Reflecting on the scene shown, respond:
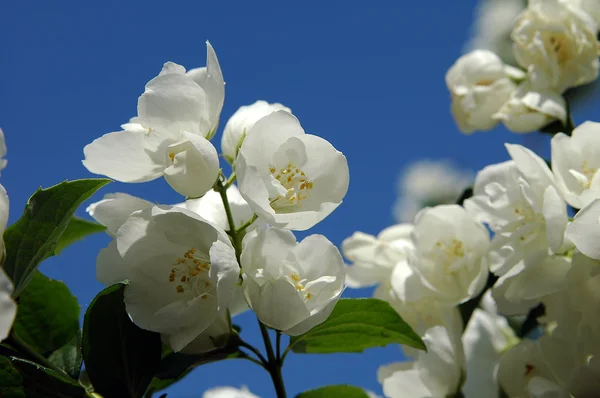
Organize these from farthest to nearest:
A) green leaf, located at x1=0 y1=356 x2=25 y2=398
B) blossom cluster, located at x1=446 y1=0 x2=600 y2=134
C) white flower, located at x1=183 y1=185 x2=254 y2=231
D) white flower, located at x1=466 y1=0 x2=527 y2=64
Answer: white flower, located at x1=466 y1=0 x2=527 y2=64 < blossom cluster, located at x1=446 y1=0 x2=600 y2=134 < white flower, located at x1=183 y1=185 x2=254 y2=231 < green leaf, located at x1=0 y1=356 x2=25 y2=398

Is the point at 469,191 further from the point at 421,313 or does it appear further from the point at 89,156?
the point at 89,156

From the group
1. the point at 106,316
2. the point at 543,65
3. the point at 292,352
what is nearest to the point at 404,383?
the point at 292,352

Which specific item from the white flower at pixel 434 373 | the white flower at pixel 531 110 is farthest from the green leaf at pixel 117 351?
Answer: the white flower at pixel 531 110

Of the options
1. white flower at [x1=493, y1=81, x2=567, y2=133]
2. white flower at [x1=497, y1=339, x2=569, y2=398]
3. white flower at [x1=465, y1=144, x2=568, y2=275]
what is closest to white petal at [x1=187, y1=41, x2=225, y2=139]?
white flower at [x1=465, y1=144, x2=568, y2=275]

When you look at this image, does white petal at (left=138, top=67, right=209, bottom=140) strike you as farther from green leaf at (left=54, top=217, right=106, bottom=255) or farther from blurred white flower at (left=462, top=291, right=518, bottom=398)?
blurred white flower at (left=462, top=291, right=518, bottom=398)

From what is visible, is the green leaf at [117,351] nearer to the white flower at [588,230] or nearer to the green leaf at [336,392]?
the green leaf at [336,392]

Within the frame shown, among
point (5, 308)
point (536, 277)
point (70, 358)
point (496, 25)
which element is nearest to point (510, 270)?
point (536, 277)
